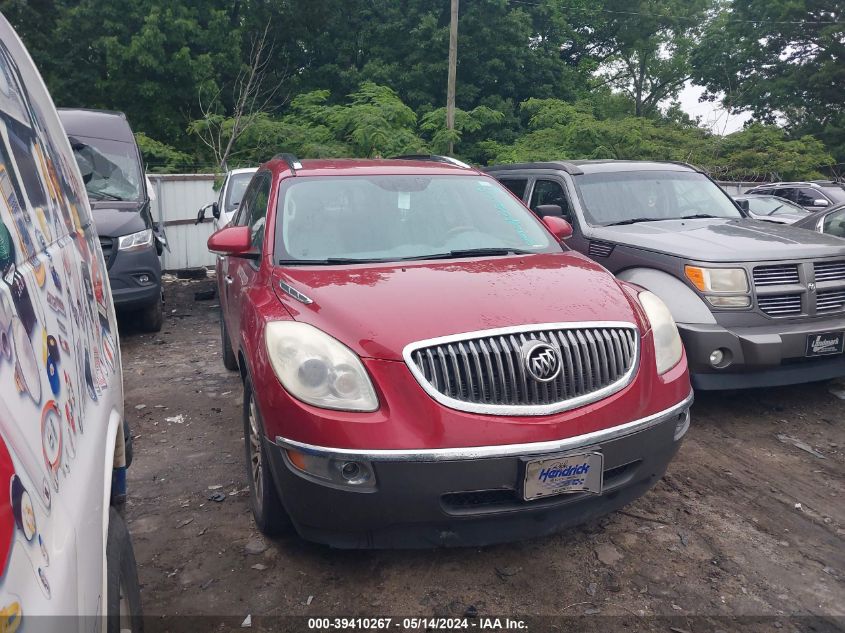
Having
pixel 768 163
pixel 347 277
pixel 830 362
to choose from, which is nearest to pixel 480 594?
pixel 347 277

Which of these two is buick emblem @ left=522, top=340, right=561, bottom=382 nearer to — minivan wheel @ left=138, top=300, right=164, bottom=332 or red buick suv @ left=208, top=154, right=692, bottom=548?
red buick suv @ left=208, top=154, right=692, bottom=548

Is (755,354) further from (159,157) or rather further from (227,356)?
(159,157)

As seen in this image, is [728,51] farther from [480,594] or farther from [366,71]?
[480,594]

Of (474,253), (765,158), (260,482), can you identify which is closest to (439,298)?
(474,253)

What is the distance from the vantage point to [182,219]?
12227mm

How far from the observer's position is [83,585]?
141cm

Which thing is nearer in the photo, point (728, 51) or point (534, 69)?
point (534, 69)

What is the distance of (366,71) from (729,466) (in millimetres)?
24326

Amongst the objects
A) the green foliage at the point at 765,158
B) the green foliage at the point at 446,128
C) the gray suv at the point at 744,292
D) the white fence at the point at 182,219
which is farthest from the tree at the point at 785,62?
the gray suv at the point at 744,292

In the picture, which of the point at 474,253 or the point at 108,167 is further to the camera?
the point at 108,167

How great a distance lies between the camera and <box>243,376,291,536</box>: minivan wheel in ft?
10.1

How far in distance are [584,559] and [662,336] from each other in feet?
3.61

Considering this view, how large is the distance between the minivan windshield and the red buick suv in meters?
0.23

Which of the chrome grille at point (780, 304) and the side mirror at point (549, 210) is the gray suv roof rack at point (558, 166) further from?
the chrome grille at point (780, 304)
